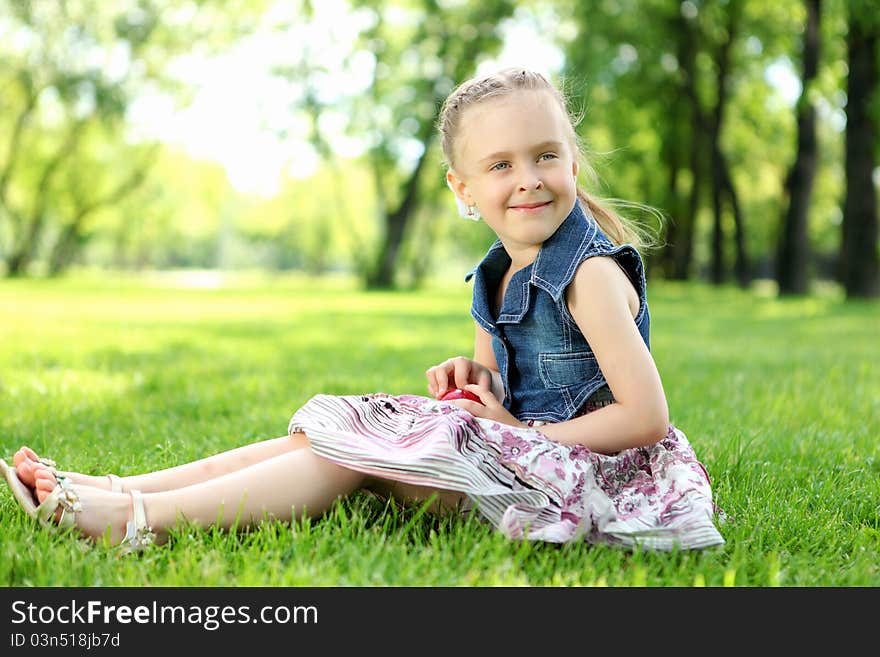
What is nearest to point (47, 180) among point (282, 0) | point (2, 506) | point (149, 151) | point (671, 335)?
point (149, 151)

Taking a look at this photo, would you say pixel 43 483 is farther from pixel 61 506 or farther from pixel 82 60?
pixel 82 60

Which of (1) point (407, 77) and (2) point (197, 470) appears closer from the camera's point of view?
(2) point (197, 470)

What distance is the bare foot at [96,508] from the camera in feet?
7.12

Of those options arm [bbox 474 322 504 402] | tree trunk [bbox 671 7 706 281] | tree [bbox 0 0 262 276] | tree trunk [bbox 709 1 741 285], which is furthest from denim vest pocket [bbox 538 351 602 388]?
tree [bbox 0 0 262 276]

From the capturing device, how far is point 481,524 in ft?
7.59

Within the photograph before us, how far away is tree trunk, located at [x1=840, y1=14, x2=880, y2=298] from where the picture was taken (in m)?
16.0

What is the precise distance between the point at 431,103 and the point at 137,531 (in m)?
24.9

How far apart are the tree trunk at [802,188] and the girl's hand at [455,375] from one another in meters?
15.0

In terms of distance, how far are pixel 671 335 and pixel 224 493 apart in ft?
26.9

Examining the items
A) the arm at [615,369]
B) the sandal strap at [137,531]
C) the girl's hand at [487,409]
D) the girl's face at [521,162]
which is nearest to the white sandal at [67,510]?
the sandal strap at [137,531]

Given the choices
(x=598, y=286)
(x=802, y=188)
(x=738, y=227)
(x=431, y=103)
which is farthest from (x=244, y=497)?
(x=431, y=103)

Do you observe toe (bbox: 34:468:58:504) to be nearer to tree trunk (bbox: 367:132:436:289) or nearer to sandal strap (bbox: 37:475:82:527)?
sandal strap (bbox: 37:475:82:527)

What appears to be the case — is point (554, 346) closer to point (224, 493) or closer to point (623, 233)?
point (623, 233)

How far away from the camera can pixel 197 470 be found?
8.07ft
